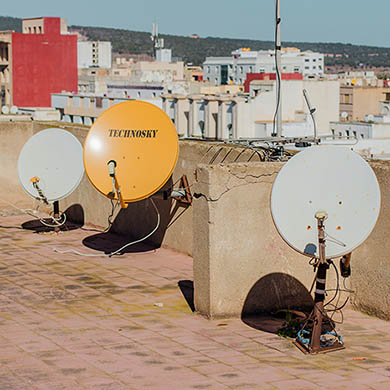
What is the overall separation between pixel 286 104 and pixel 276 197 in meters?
50.1

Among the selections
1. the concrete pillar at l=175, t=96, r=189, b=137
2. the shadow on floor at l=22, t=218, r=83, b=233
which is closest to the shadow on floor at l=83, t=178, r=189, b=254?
the shadow on floor at l=22, t=218, r=83, b=233

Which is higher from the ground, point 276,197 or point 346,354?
point 276,197

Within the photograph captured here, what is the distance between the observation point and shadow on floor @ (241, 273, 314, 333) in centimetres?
786

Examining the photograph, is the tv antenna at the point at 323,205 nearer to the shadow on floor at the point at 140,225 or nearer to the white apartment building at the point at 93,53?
the shadow on floor at the point at 140,225

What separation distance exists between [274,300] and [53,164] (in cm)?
481

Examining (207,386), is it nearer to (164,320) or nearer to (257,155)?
(164,320)

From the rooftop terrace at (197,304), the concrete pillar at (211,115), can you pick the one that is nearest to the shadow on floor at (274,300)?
the rooftop terrace at (197,304)

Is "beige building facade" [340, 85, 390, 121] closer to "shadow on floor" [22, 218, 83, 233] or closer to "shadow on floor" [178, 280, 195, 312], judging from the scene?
"shadow on floor" [22, 218, 83, 233]

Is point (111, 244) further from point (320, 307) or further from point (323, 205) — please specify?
point (323, 205)

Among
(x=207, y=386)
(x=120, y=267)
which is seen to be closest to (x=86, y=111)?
(x=120, y=267)

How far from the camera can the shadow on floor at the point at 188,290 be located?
27.1 feet

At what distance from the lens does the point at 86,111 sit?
6025 cm

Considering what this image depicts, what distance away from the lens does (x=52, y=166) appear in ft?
38.7

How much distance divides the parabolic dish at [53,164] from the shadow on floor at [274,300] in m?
4.25
